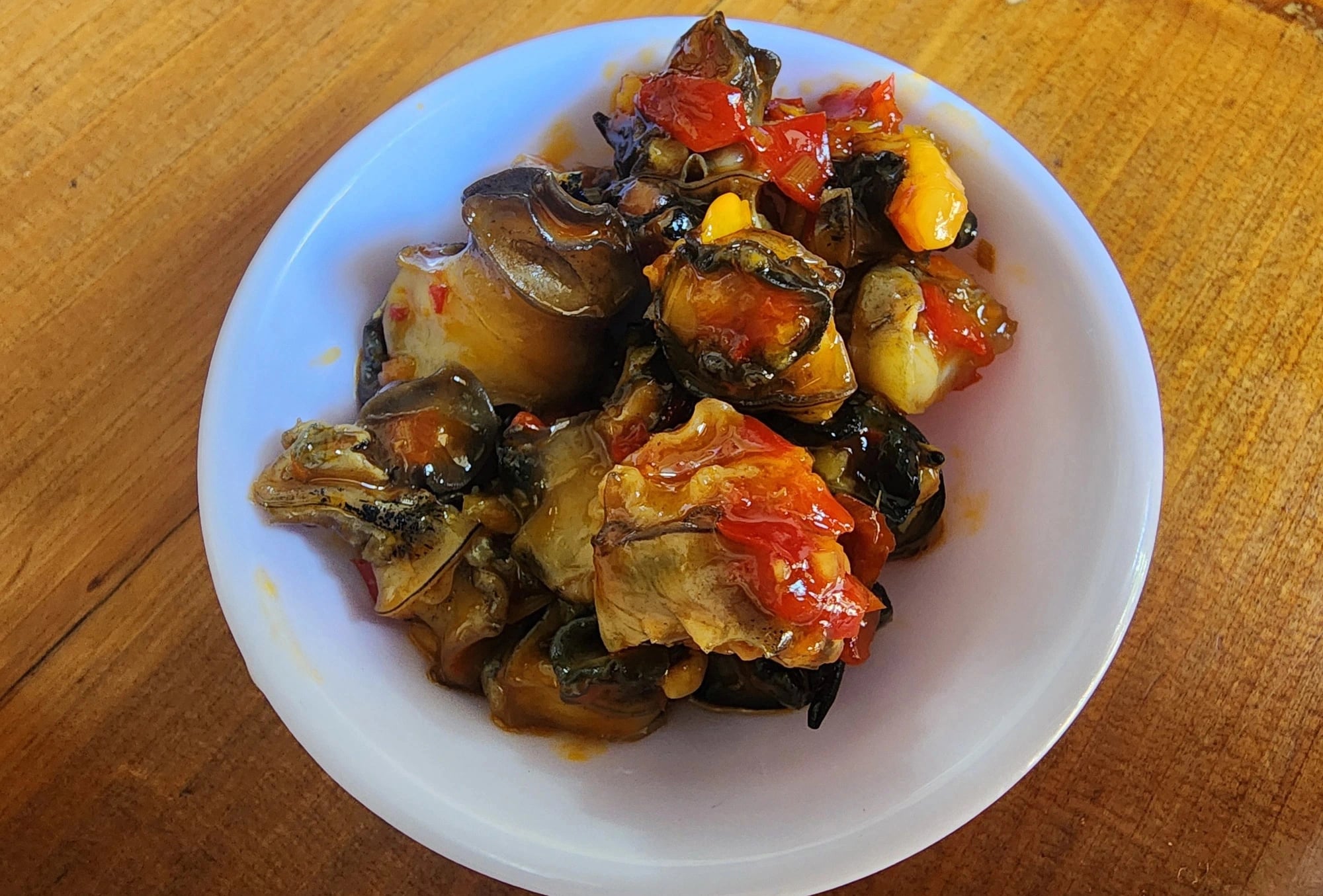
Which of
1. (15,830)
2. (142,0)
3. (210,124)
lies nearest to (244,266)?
(210,124)

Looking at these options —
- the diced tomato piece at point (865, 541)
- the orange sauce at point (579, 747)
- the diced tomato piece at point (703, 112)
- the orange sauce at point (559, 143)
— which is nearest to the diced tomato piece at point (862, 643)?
the diced tomato piece at point (865, 541)

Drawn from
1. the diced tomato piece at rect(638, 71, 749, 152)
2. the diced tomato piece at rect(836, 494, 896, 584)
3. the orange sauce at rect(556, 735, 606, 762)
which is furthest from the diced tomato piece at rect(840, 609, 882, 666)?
the diced tomato piece at rect(638, 71, 749, 152)

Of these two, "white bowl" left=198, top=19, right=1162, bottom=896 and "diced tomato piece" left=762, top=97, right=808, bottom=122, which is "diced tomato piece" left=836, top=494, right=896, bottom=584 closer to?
"white bowl" left=198, top=19, right=1162, bottom=896

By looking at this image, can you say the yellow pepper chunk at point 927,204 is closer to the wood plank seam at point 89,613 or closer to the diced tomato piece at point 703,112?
the diced tomato piece at point 703,112

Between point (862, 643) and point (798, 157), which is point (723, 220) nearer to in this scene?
point (798, 157)

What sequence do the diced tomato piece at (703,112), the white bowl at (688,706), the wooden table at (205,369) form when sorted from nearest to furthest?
the white bowl at (688,706) → the diced tomato piece at (703,112) → the wooden table at (205,369)
